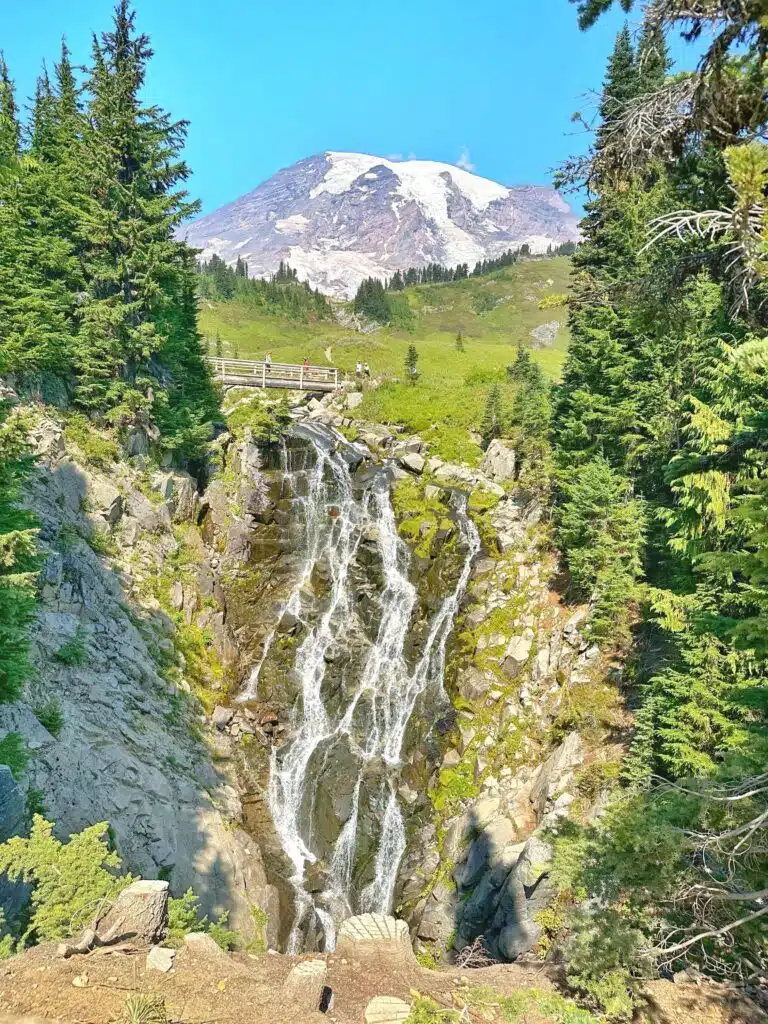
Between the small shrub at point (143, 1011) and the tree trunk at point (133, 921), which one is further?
the tree trunk at point (133, 921)

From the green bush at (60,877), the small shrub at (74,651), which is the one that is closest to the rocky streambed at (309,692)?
the small shrub at (74,651)

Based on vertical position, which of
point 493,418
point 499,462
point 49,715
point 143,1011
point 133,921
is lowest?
point 49,715

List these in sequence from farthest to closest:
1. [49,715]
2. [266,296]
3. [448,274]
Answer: [448,274], [266,296], [49,715]

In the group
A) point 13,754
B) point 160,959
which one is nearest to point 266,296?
point 13,754

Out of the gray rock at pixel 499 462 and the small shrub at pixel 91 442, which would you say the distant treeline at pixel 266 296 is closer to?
the gray rock at pixel 499 462

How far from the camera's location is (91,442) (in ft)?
78.7

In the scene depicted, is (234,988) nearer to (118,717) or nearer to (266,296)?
(118,717)

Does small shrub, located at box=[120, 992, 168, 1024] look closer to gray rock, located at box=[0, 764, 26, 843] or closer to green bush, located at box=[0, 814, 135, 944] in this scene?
green bush, located at box=[0, 814, 135, 944]

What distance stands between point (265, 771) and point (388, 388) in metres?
34.7

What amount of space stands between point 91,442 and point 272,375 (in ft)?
79.6

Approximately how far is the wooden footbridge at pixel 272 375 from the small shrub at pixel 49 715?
98.3ft

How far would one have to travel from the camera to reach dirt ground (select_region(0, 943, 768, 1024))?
7219mm

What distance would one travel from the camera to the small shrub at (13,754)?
40.1 feet

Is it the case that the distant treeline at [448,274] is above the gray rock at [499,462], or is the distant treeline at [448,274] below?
above
